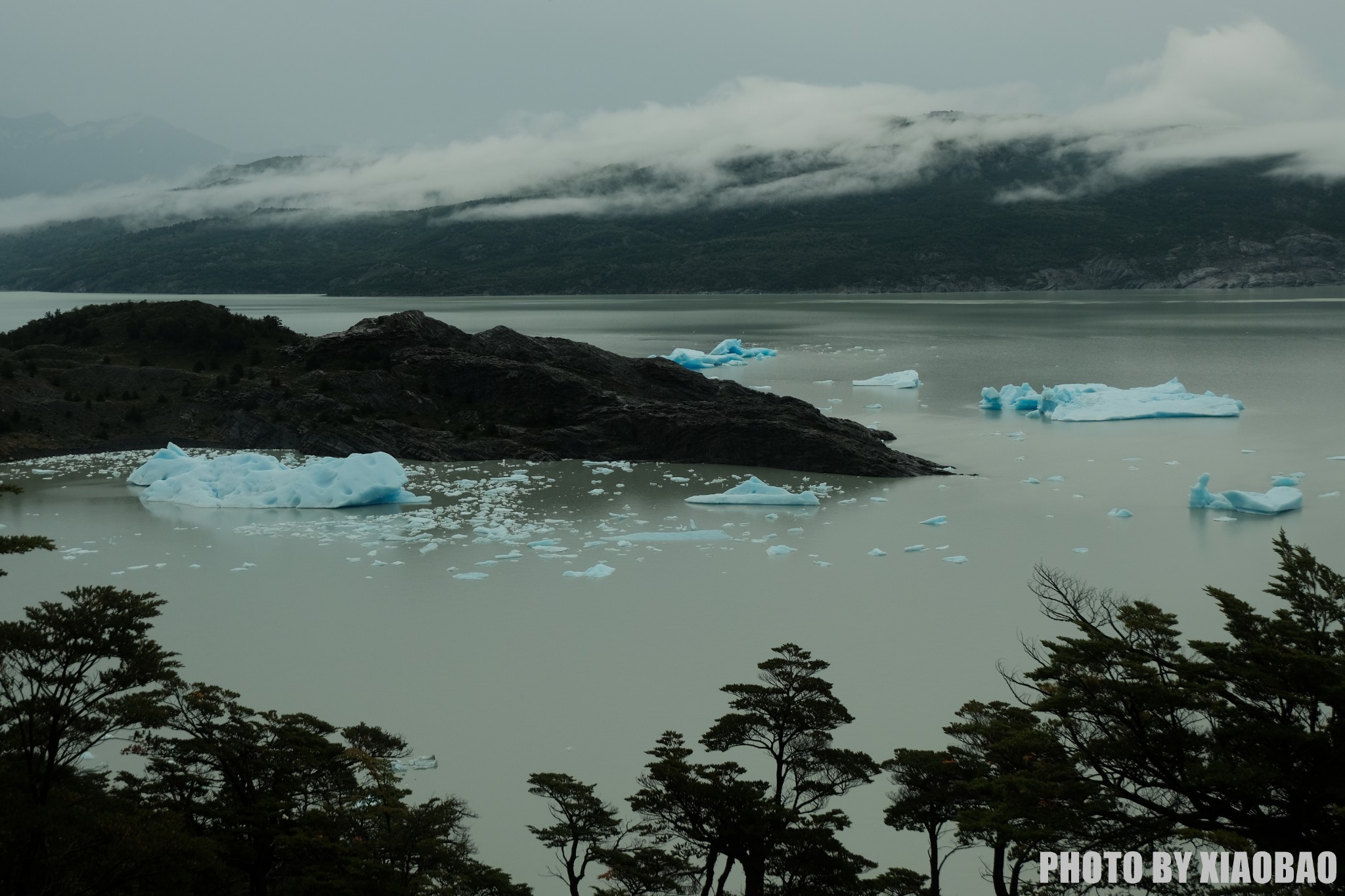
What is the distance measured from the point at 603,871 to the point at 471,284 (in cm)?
11602

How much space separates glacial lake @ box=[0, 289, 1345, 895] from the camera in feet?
28.7

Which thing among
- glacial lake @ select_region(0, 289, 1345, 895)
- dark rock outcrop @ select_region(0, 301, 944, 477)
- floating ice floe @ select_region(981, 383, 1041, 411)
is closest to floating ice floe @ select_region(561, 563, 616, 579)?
glacial lake @ select_region(0, 289, 1345, 895)

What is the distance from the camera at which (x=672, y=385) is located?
23703 millimetres

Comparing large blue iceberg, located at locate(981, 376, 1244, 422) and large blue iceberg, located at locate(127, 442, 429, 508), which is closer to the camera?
large blue iceberg, located at locate(127, 442, 429, 508)

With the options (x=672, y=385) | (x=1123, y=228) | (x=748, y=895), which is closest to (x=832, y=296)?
(x=1123, y=228)

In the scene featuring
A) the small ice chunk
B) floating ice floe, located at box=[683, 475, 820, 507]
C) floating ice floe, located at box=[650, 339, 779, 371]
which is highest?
floating ice floe, located at box=[650, 339, 779, 371]

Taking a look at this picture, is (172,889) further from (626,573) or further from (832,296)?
(832,296)

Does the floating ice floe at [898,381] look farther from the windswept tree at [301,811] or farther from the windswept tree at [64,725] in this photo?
the windswept tree at [64,725]

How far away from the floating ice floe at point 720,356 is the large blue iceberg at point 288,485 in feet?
70.4

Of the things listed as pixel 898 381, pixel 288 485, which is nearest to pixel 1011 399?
pixel 898 381

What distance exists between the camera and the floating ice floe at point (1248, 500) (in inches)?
628

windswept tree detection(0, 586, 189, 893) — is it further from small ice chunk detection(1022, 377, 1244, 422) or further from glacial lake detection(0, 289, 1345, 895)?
small ice chunk detection(1022, 377, 1244, 422)

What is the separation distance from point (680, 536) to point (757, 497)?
273 cm

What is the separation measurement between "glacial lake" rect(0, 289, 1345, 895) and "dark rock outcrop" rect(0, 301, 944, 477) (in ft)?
3.35
